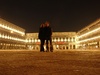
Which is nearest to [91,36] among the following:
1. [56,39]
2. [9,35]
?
[56,39]

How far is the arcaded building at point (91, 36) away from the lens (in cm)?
8326

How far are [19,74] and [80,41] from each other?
12163 cm

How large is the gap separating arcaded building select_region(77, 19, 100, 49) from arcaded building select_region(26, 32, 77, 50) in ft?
14.8

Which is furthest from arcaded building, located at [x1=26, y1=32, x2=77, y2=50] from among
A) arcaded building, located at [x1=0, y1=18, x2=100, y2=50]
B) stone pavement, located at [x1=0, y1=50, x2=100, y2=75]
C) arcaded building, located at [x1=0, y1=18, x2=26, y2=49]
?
stone pavement, located at [x1=0, y1=50, x2=100, y2=75]

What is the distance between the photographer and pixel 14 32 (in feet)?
335

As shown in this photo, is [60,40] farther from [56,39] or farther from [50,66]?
[50,66]

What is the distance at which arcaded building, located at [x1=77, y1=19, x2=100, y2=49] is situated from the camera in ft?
273

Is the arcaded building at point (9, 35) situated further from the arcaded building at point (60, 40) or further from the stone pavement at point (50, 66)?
the stone pavement at point (50, 66)

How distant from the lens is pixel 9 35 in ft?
313

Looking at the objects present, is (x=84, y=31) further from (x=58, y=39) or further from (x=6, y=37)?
(x=6, y=37)

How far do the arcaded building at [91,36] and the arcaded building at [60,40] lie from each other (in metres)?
4.50

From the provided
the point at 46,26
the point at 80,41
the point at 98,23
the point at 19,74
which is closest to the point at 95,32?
the point at 98,23

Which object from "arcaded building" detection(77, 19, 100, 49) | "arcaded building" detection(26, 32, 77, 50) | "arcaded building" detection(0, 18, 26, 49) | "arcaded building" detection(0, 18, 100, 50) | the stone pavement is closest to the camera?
Answer: the stone pavement

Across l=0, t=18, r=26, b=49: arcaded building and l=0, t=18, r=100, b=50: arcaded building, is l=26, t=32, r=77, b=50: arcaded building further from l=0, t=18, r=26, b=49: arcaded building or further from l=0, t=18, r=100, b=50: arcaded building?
l=0, t=18, r=26, b=49: arcaded building
